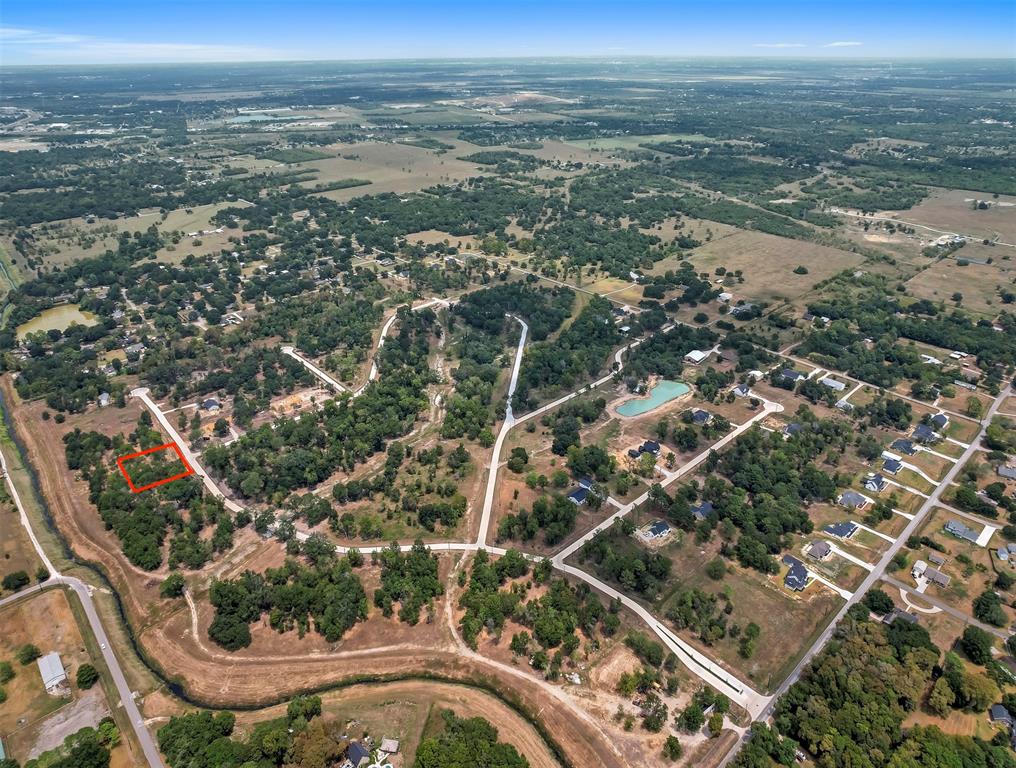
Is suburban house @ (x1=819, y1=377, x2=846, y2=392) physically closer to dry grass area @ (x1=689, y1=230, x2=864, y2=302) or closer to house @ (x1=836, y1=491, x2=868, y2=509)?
house @ (x1=836, y1=491, x2=868, y2=509)

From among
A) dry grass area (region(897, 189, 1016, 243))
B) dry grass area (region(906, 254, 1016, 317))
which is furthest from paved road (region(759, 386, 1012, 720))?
dry grass area (region(897, 189, 1016, 243))

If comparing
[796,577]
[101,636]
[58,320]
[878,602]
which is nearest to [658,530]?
[796,577]

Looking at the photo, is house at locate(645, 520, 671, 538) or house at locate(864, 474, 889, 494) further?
house at locate(864, 474, 889, 494)

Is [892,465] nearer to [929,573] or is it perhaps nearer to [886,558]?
[886,558]

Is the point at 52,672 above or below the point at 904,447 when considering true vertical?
below

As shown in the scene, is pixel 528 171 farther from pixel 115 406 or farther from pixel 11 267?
pixel 115 406

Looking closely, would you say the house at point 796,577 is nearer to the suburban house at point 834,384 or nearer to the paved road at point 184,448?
the suburban house at point 834,384
